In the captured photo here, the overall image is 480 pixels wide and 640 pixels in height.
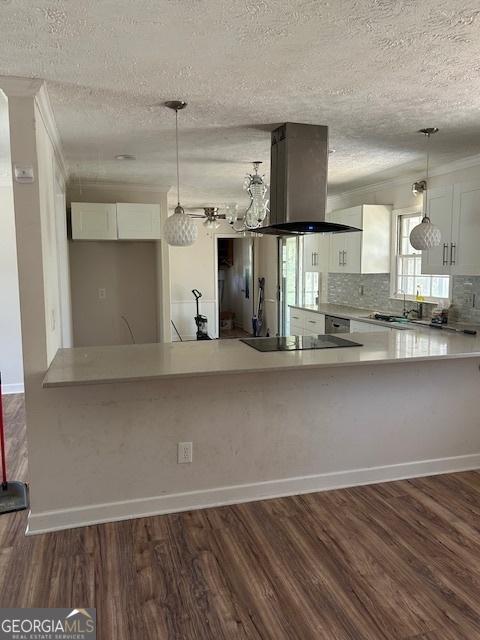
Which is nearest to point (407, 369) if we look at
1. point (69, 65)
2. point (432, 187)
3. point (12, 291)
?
point (432, 187)

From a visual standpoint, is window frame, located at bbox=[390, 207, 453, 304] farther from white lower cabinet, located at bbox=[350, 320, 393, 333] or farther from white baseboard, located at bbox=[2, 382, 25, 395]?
white baseboard, located at bbox=[2, 382, 25, 395]

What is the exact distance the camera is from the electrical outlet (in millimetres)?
2832

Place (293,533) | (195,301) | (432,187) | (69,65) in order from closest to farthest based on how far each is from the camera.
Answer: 1. (69,65)
2. (293,533)
3. (432,187)
4. (195,301)

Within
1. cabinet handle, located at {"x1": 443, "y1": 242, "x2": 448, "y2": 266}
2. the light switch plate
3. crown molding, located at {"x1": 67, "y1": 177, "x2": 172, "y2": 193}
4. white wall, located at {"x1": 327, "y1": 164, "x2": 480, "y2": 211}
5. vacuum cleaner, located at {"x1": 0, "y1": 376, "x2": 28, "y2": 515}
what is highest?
crown molding, located at {"x1": 67, "y1": 177, "x2": 172, "y2": 193}

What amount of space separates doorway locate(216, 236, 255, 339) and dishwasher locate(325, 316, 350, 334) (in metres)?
4.04

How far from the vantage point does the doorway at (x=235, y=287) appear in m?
9.99

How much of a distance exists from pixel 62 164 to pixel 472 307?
3870 millimetres

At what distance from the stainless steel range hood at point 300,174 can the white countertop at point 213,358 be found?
913 millimetres

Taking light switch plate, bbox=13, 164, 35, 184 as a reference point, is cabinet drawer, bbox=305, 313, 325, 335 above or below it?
below

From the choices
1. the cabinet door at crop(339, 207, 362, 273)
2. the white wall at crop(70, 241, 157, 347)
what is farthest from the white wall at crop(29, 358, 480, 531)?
the white wall at crop(70, 241, 157, 347)

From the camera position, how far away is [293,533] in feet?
A: 8.48

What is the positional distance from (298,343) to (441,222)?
6.40 feet

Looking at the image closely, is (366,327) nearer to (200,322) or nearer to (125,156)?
(125,156)

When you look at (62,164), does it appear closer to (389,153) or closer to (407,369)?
(389,153)
